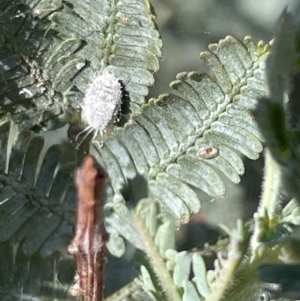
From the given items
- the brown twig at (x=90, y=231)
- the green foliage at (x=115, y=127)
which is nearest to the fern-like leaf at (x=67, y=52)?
the green foliage at (x=115, y=127)

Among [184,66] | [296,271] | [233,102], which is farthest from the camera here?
[184,66]

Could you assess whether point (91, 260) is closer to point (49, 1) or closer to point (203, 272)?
point (203, 272)

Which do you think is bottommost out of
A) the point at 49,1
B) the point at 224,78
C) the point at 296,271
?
the point at 296,271

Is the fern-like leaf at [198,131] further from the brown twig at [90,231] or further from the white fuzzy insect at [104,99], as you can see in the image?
the brown twig at [90,231]

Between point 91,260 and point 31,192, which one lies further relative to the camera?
point 31,192

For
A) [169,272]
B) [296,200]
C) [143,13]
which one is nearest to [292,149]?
[296,200]

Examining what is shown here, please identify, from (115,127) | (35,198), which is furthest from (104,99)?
(35,198)

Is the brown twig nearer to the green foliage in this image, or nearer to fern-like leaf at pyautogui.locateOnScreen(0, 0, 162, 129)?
the green foliage
